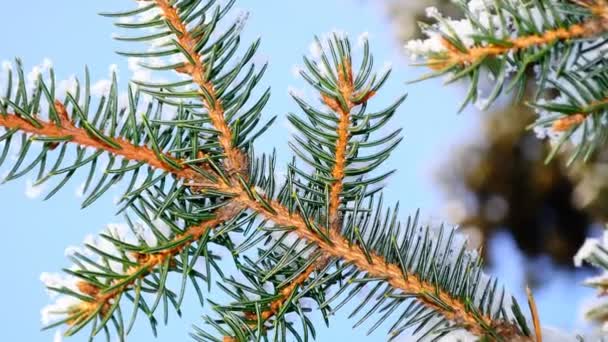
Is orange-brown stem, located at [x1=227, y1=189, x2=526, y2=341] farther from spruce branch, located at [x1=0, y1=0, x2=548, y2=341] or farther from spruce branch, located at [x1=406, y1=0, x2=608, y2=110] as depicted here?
spruce branch, located at [x1=406, y1=0, x2=608, y2=110]

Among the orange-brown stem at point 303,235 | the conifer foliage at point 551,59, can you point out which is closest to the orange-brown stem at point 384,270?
the orange-brown stem at point 303,235

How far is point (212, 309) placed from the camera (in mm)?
554

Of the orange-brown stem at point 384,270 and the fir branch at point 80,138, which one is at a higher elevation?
the fir branch at point 80,138

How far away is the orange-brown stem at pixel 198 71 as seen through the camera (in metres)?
0.53

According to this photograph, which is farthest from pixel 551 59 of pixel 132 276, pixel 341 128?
pixel 132 276

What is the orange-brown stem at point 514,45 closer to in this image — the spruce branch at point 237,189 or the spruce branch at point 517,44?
the spruce branch at point 517,44

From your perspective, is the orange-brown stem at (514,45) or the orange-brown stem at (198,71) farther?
Answer: the orange-brown stem at (198,71)

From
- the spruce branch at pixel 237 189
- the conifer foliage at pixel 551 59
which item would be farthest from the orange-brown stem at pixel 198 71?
the conifer foliage at pixel 551 59

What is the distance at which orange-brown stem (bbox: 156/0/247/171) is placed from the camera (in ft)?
1.74

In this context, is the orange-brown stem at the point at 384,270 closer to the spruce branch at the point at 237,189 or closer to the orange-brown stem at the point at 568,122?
the spruce branch at the point at 237,189

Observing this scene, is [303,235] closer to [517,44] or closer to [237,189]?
[237,189]

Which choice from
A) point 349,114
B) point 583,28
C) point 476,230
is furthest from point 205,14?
point 476,230

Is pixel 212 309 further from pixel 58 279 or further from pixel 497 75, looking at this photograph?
pixel 497 75

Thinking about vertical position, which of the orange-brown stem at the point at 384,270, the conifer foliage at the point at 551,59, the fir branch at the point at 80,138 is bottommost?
the orange-brown stem at the point at 384,270
